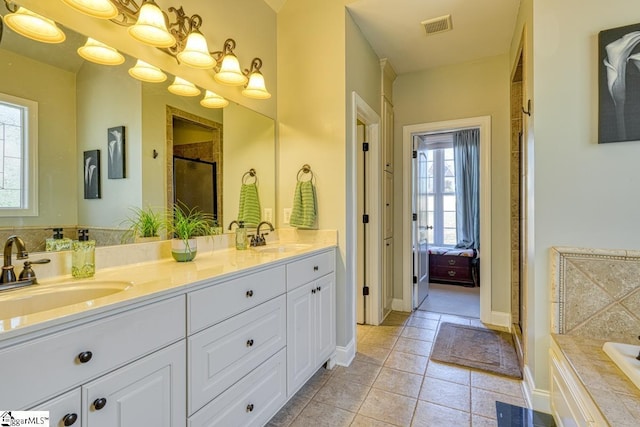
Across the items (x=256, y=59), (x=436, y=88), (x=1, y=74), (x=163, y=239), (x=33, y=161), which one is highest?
(x=436, y=88)

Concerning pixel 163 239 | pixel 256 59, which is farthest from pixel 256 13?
pixel 163 239

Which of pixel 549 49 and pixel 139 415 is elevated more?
pixel 549 49

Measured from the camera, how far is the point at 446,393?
2.01 meters

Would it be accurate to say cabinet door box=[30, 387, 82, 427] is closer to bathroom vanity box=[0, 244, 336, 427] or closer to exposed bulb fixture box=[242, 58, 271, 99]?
bathroom vanity box=[0, 244, 336, 427]

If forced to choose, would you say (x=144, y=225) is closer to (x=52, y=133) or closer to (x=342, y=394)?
(x=52, y=133)

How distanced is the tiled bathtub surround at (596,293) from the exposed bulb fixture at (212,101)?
7.24 ft

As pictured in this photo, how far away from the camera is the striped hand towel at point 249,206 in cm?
235

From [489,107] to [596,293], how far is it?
214cm

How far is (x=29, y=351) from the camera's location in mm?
762

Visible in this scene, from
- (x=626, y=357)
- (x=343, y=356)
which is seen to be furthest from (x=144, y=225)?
(x=626, y=357)

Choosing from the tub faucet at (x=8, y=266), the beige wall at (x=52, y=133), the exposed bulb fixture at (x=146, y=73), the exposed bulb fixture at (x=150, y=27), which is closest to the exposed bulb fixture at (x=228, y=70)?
the exposed bulb fixture at (x=146, y=73)

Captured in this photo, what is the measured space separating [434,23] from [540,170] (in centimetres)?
162

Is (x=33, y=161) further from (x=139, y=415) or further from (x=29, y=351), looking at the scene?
(x=139, y=415)

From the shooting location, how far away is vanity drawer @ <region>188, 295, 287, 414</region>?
1.21 metres
